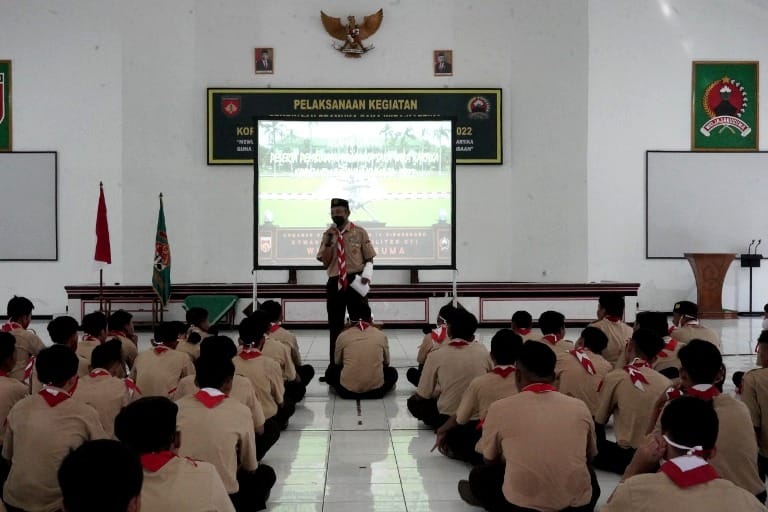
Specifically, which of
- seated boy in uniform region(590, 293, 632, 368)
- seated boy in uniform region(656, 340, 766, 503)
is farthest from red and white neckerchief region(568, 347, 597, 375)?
seated boy in uniform region(656, 340, 766, 503)

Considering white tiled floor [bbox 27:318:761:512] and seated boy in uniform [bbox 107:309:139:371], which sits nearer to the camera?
white tiled floor [bbox 27:318:761:512]

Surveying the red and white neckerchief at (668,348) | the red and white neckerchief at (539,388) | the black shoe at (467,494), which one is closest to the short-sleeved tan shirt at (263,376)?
the black shoe at (467,494)

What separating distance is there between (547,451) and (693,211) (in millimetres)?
9554

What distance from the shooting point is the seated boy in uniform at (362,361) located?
5270 mm

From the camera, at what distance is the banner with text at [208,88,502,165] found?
10688mm

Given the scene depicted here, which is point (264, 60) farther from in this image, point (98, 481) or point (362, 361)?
point (98, 481)

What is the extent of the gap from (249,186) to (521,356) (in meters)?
8.66

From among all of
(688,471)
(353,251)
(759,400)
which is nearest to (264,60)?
(353,251)

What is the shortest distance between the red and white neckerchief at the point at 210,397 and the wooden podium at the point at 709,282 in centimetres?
945

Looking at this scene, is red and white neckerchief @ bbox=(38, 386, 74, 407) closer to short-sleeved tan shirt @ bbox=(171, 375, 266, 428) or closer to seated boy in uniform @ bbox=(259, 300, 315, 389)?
short-sleeved tan shirt @ bbox=(171, 375, 266, 428)

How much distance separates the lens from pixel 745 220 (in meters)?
11.0

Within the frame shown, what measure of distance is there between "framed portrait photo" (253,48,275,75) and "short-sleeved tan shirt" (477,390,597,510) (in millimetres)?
9083

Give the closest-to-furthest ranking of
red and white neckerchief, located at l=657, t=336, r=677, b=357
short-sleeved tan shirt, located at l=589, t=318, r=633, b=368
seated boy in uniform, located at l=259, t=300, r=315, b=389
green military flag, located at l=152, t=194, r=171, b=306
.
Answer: red and white neckerchief, located at l=657, t=336, r=677, b=357 < short-sleeved tan shirt, located at l=589, t=318, r=633, b=368 < seated boy in uniform, located at l=259, t=300, r=315, b=389 < green military flag, located at l=152, t=194, r=171, b=306

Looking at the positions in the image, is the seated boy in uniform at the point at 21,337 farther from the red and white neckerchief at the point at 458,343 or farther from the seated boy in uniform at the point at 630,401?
the seated boy in uniform at the point at 630,401
